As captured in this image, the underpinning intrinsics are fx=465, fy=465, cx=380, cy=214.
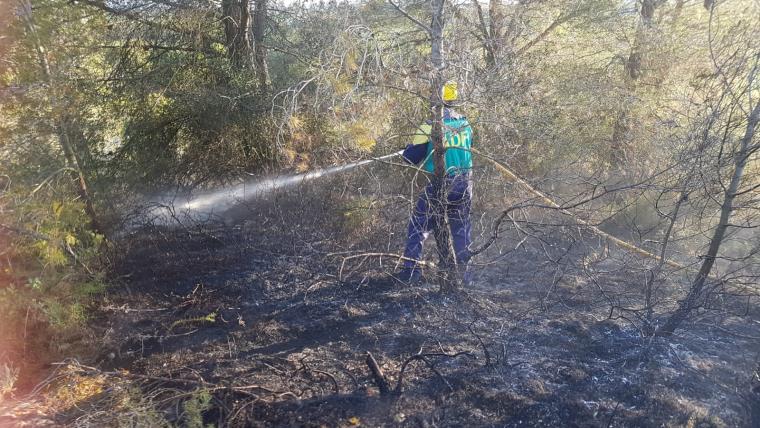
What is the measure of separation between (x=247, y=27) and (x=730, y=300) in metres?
6.89

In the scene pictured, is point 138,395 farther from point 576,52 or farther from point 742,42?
point 576,52

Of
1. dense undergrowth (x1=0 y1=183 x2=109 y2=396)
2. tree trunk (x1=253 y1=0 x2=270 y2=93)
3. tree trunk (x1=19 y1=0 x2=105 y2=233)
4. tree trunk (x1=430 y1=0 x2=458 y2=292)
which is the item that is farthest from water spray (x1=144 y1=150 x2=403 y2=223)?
tree trunk (x1=430 y1=0 x2=458 y2=292)

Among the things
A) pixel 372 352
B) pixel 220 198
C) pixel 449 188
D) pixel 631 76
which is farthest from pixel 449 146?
pixel 631 76

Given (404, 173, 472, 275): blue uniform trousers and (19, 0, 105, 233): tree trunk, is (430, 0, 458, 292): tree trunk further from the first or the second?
(19, 0, 105, 233): tree trunk

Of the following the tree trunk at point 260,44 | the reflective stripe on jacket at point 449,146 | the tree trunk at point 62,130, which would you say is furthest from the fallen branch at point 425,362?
the tree trunk at point 260,44

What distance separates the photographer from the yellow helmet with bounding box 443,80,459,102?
14.3ft

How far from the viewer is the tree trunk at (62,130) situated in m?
4.58

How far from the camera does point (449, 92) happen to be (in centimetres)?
445

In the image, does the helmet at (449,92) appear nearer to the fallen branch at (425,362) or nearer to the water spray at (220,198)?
the water spray at (220,198)

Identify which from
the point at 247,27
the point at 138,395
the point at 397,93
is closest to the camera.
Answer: the point at 138,395

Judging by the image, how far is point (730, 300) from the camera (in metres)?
5.29

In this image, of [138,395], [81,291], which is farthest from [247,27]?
[138,395]

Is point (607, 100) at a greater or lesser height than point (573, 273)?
greater

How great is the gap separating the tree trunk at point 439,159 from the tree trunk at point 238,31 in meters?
3.02
